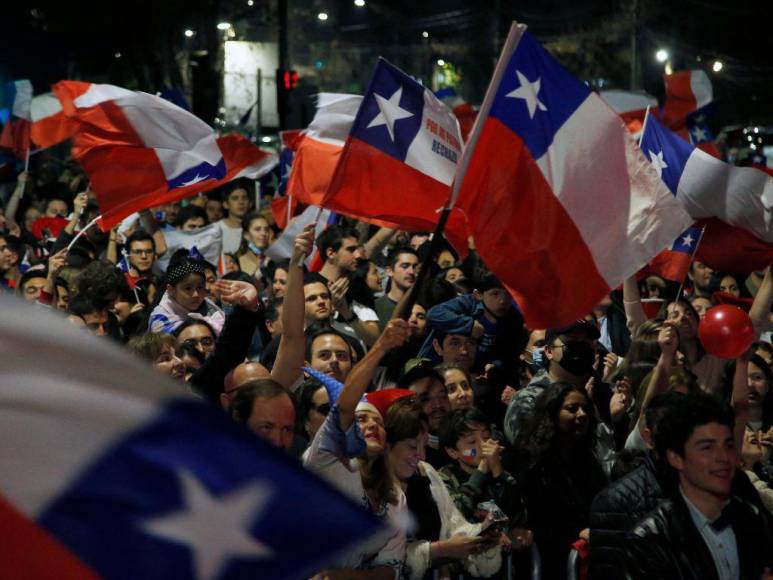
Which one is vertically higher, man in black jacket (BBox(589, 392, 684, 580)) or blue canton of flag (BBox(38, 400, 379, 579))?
blue canton of flag (BBox(38, 400, 379, 579))

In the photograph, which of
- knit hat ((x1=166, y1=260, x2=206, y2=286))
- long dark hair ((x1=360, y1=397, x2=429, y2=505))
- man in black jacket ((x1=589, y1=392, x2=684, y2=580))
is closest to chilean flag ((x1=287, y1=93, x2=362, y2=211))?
knit hat ((x1=166, y1=260, x2=206, y2=286))

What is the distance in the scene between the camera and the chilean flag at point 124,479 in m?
2.35

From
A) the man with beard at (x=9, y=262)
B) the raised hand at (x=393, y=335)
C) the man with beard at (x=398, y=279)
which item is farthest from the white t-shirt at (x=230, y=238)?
the raised hand at (x=393, y=335)

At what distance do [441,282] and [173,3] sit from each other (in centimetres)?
2569

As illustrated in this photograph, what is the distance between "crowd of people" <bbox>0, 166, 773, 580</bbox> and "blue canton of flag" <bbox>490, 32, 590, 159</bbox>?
40.0 inches

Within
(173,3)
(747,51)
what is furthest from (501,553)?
(747,51)

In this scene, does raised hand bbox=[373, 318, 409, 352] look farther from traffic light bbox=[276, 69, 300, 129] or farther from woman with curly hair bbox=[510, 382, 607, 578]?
traffic light bbox=[276, 69, 300, 129]

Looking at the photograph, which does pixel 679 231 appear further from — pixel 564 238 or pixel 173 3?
pixel 173 3

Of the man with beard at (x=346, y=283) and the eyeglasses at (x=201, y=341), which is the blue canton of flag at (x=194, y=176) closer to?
the man with beard at (x=346, y=283)

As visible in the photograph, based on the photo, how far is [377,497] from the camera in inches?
215

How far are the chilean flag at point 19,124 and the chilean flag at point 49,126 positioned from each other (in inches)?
4.6

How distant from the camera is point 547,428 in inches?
275

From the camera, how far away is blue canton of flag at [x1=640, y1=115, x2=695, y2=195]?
8898 millimetres

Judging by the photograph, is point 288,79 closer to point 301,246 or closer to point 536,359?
point 536,359
